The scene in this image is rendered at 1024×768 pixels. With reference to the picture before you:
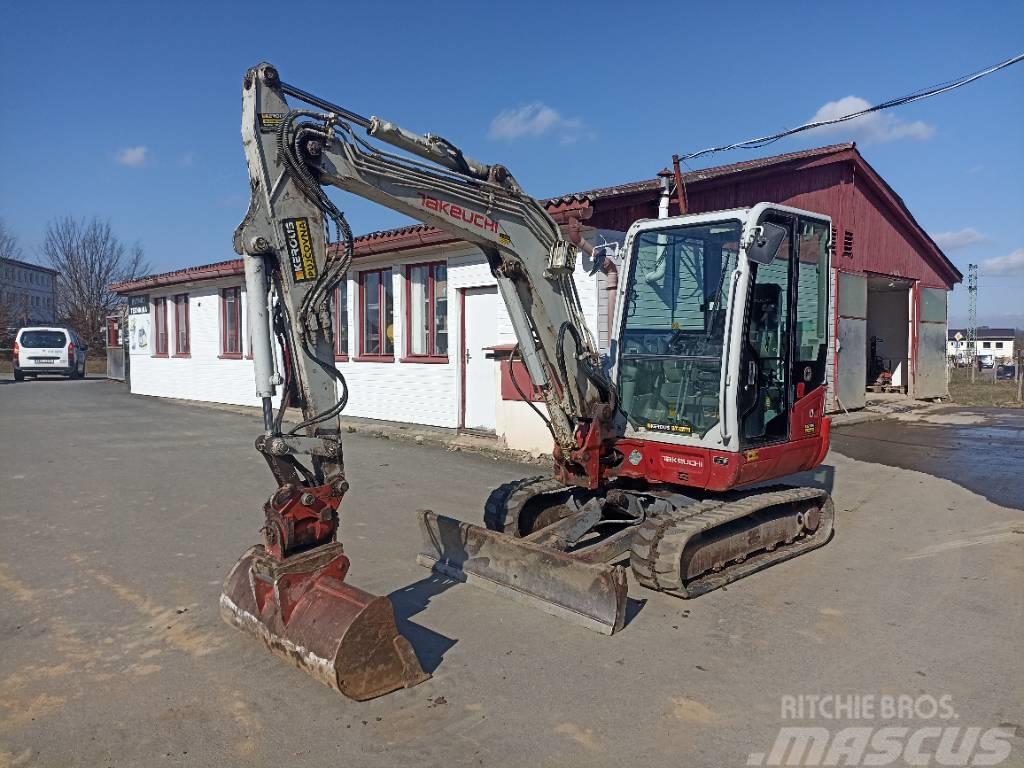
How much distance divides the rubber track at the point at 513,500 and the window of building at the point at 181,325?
1780 centimetres

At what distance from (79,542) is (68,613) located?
194 centimetres

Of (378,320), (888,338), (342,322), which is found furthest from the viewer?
(888,338)

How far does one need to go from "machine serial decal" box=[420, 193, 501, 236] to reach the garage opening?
1555 cm

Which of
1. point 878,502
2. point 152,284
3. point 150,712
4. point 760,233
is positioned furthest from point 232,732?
point 152,284

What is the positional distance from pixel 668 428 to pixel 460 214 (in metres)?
2.27

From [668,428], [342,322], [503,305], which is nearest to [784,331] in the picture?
[668,428]

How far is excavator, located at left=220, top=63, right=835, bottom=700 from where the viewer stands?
4379mm

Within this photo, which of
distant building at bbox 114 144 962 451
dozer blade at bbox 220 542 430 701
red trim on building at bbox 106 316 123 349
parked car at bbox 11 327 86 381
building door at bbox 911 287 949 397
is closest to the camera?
dozer blade at bbox 220 542 430 701

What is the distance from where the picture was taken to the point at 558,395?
239 inches

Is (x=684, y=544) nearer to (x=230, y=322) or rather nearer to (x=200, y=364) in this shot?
(x=230, y=322)

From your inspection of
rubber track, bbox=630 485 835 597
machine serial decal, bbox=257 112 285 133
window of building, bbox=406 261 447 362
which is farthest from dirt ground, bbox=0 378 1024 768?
window of building, bbox=406 261 447 362

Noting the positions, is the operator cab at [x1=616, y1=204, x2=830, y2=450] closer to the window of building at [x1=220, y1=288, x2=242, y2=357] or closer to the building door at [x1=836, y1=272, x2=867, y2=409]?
the building door at [x1=836, y1=272, x2=867, y2=409]

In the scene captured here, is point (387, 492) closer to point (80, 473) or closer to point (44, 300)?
point (80, 473)

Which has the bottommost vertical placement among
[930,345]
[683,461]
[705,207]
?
[683,461]
